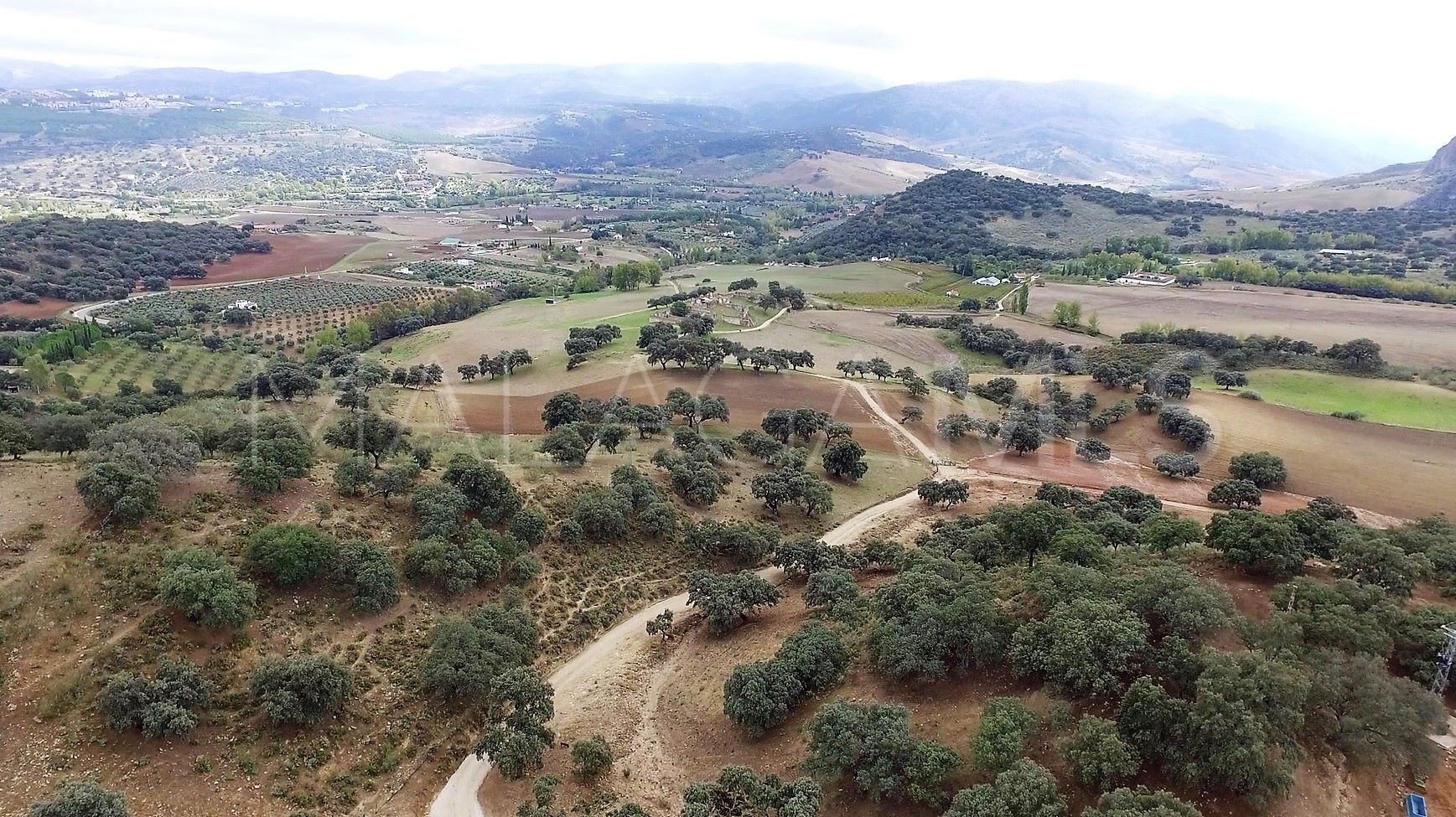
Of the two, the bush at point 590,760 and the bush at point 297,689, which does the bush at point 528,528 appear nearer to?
the bush at point 297,689

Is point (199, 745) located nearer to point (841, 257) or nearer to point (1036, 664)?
point (1036, 664)

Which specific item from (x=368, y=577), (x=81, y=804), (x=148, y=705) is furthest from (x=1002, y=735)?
(x=148, y=705)

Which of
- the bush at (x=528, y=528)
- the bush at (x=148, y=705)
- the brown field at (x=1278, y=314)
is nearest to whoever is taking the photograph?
the bush at (x=148, y=705)

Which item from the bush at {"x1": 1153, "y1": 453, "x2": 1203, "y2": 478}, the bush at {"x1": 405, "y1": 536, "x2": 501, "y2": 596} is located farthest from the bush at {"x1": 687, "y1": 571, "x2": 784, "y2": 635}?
the bush at {"x1": 1153, "y1": 453, "x2": 1203, "y2": 478}

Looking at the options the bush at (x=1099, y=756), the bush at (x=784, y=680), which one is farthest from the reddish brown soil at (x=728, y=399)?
the bush at (x=1099, y=756)

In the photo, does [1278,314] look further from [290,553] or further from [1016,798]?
[290,553]

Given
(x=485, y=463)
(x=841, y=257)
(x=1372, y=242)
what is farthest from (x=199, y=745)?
(x=1372, y=242)

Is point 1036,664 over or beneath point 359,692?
over
